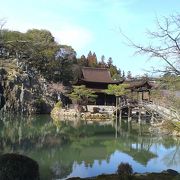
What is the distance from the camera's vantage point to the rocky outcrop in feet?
145

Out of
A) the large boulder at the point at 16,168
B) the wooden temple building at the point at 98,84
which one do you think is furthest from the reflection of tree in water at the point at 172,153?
the wooden temple building at the point at 98,84

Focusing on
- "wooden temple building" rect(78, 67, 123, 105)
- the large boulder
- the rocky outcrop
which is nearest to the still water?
the large boulder

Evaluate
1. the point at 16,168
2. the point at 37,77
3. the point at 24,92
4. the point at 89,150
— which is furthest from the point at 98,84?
the point at 16,168

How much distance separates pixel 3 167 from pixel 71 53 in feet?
166

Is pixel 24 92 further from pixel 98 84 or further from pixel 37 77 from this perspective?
pixel 98 84

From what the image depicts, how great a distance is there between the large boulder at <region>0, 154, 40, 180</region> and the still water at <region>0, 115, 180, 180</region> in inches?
140

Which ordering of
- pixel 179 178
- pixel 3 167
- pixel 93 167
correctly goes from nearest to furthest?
pixel 179 178 → pixel 3 167 → pixel 93 167

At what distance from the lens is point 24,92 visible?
4544 centimetres

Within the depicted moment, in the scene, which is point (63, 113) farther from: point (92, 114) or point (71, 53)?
point (71, 53)

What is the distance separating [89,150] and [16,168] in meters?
12.0

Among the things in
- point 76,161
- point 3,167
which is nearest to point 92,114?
point 76,161

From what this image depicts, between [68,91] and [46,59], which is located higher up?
[46,59]

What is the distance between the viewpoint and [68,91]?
51.3 meters

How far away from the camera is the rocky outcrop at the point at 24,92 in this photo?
44188mm
